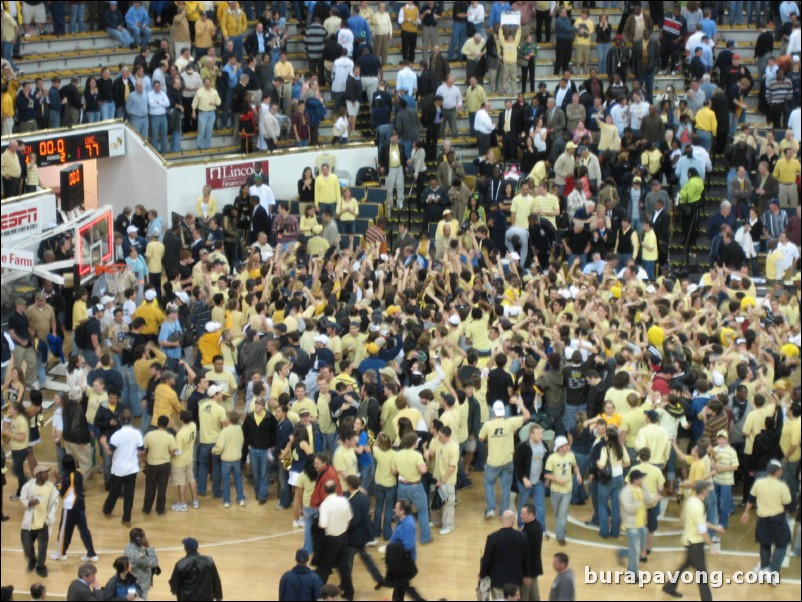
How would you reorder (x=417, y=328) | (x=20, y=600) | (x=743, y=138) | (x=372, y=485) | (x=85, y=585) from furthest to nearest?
(x=743, y=138) < (x=417, y=328) < (x=372, y=485) < (x=20, y=600) < (x=85, y=585)

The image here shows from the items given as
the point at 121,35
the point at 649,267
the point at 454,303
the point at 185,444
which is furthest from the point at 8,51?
the point at 185,444

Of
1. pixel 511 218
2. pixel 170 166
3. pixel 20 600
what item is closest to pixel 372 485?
pixel 20 600

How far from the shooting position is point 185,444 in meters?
17.9

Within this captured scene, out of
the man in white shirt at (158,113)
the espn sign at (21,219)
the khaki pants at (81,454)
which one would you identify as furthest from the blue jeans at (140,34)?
the khaki pants at (81,454)

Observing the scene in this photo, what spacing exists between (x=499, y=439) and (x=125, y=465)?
4284 mm

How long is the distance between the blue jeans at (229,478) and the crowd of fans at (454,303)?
0.05 meters

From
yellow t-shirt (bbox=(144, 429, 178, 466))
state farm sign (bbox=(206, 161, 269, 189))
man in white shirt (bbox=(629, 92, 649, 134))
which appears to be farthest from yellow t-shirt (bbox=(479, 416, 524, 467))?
man in white shirt (bbox=(629, 92, 649, 134))

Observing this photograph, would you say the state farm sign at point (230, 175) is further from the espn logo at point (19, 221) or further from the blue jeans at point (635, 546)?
the blue jeans at point (635, 546)

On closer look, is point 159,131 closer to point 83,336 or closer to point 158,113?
point 158,113

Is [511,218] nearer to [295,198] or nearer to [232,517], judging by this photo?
[295,198]

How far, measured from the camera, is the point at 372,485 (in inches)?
691

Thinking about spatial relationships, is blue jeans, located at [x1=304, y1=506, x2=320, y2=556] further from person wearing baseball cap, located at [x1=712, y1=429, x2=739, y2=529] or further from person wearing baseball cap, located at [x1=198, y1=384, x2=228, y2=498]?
person wearing baseball cap, located at [x1=712, y1=429, x2=739, y2=529]

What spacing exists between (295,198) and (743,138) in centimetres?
811

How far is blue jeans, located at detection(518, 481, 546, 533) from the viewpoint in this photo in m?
17.0
